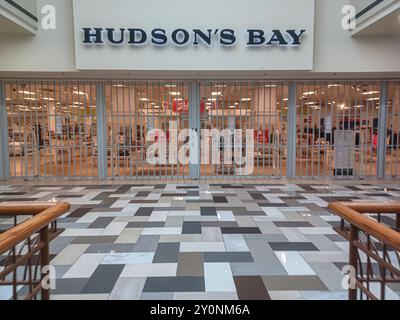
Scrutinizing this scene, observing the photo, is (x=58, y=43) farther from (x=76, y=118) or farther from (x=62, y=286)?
(x=62, y=286)

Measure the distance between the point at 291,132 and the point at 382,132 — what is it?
2564 millimetres

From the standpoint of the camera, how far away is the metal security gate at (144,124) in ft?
31.1

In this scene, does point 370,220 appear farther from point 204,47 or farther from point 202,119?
point 202,119

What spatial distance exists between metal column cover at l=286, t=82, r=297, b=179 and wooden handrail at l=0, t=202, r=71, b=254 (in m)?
7.97

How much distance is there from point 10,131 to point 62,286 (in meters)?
7.62

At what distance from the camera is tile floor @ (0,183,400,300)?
323 centimetres

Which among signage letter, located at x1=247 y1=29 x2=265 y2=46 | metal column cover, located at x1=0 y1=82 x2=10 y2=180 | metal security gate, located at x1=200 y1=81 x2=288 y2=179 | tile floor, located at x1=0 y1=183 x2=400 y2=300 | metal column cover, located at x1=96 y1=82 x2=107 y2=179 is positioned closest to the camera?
tile floor, located at x1=0 y1=183 x2=400 y2=300

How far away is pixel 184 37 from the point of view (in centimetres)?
790

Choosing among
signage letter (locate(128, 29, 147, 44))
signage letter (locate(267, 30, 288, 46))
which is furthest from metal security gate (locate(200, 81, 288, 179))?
signage letter (locate(128, 29, 147, 44))

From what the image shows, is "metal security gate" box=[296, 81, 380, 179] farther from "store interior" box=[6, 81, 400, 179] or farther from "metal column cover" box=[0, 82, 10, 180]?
"metal column cover" box=[0, 82, 10, 180]

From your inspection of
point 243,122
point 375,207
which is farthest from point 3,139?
point 375,207

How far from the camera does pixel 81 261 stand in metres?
3.89

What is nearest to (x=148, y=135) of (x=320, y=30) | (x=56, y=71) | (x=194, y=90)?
(x=194, y=90)

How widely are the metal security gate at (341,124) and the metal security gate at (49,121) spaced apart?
6.09 meters
